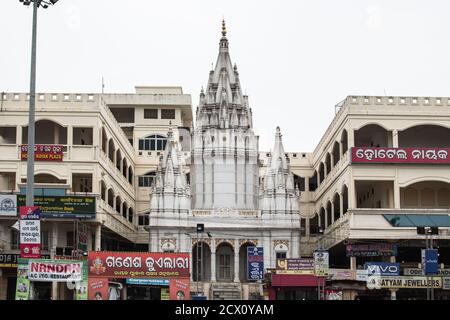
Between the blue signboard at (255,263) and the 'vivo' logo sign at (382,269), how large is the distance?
1020 centimetres

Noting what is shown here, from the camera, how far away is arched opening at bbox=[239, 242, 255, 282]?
71750 mm

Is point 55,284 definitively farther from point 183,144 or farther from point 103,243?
point 183,144

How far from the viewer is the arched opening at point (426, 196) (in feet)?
229

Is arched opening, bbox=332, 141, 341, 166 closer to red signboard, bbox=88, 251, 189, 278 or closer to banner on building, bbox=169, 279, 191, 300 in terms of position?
red signboard, bbox=88, 251, 189, 278

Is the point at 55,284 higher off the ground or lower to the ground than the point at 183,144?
lower

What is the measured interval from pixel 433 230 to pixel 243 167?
85.7ft

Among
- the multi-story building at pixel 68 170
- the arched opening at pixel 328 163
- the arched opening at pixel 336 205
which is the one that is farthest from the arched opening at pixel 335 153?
the multi-story building at pixel 68 170

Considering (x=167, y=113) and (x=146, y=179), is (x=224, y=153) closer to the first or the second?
(x=146, y=179)

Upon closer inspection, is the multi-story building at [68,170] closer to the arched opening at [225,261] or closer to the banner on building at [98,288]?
the banner on building at [98,288]

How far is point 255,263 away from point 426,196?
17466mm

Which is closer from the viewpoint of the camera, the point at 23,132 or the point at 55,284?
the point at 55,284
